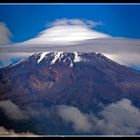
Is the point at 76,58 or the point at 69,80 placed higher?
the point at 76,58

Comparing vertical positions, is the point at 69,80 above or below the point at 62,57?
below

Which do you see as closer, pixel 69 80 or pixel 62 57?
pixel 62 57

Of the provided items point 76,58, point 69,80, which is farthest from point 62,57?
point 69,80

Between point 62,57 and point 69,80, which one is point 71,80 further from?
point 62,57

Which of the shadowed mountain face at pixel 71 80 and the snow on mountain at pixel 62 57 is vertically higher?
the snow on mountain at pixel 62 57

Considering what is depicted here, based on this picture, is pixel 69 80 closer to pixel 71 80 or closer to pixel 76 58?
pixel 71 80

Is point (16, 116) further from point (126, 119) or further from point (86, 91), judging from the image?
point (126, 119)

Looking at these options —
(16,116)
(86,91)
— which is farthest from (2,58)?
(86,91)

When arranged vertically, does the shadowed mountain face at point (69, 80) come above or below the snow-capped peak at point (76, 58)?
below
